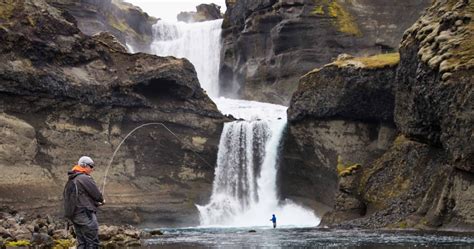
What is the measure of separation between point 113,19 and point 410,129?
78083 mm

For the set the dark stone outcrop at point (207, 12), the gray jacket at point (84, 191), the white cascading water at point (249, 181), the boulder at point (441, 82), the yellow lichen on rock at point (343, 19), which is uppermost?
the dark stone outcrop at point (207, 12)

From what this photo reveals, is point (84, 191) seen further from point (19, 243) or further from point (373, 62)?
point (373, 62)

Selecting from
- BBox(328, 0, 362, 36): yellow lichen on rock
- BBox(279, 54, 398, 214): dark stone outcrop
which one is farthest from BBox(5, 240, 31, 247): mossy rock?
BBox(328, 0, 362, 36): yellow lichen on rock

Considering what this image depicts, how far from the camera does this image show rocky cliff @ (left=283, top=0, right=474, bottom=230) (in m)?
33.6

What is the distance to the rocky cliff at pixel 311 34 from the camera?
80.1m

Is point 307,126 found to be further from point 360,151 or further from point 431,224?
point 431,224

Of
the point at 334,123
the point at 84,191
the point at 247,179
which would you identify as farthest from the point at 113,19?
the point at 84,191

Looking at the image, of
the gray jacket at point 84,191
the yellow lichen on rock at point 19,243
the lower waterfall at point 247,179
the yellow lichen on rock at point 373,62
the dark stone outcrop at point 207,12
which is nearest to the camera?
the gray jacket at point 84,191

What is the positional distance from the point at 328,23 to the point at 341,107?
2999cm

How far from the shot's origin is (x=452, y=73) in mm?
34562

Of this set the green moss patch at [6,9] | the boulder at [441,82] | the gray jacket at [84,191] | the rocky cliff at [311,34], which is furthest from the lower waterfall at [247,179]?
the gray jacket at [84,191]

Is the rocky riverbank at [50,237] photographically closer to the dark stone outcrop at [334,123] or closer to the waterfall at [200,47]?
the dark stone outcrop at [334,123]

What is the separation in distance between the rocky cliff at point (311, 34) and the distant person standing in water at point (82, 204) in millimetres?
67593

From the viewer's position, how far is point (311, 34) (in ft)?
267
